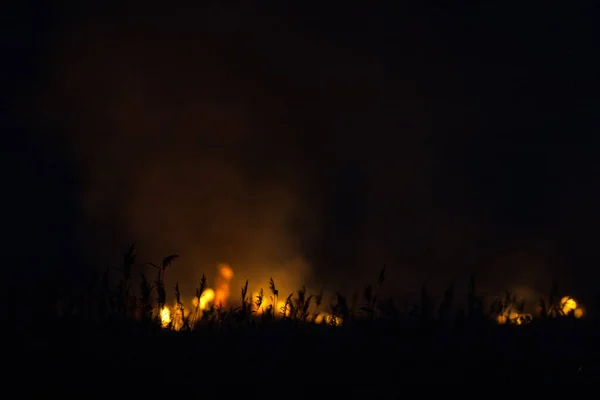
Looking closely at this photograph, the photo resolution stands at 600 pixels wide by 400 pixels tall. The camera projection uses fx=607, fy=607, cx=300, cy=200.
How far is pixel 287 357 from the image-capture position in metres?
7.93

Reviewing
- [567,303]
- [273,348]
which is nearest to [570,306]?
[567,303]

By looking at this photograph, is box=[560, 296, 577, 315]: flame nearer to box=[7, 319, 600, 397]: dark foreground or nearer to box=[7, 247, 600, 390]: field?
box=[7, 247, 600, 390]: field

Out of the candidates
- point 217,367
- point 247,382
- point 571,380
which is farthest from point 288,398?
point 571,380

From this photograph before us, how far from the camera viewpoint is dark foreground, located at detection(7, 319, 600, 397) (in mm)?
6777

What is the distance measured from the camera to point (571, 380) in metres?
7.93

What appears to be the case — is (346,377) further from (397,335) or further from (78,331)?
(78,331)

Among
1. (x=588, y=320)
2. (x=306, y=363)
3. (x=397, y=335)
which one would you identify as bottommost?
(x=306, y=363)

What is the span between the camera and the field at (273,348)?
22.6ft

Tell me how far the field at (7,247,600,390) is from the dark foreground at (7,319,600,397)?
1cm

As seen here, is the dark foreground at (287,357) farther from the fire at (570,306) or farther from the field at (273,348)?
the fire at (570,306)

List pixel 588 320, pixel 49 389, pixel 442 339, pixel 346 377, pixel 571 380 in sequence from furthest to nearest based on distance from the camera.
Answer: pixel 588 320
pixel 442 339
pixel 571 380
pixel 346 377
pixel 49 389

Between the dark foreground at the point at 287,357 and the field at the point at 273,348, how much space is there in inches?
0.6

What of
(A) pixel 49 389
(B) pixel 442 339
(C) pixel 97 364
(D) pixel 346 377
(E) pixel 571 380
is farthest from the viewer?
(B) pixel 442 339

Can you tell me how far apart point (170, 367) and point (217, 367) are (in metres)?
0.56
